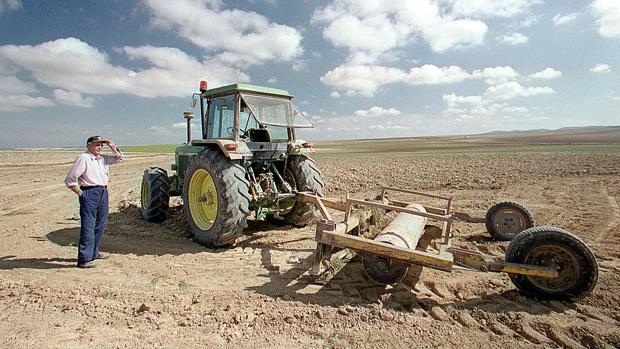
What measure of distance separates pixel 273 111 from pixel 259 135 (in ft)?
1.60

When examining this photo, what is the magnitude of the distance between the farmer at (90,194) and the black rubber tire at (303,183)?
2785 millimetres

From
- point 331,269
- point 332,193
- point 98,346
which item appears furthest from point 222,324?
point 332,193

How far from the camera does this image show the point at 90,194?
430 centimetres

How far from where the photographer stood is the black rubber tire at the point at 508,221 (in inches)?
201

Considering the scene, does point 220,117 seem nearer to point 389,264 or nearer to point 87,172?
point 87,172

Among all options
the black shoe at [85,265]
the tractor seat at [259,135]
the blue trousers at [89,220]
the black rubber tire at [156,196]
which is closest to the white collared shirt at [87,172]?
the blue trousers at [89,220]

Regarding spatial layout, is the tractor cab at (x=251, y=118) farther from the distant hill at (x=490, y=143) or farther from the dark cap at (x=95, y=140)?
the distant hill at (x=490, y=143)

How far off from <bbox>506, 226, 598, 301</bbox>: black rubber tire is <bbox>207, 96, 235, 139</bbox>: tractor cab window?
14.2 feet

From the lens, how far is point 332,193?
10.1 meters

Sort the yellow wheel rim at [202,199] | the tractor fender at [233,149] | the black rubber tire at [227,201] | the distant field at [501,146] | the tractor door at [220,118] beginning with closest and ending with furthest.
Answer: the black rubber tire at [227,201] < the tractor fender at [233,149] < the yellow wheel rim at [202,199] < the tractor door at [220,118] < the distant field at [501,146]

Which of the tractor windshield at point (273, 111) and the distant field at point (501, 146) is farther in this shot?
the distant field at point (501, 146)

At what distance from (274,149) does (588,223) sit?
5695mm

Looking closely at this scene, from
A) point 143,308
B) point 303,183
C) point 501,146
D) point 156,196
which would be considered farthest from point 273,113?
point 501,146

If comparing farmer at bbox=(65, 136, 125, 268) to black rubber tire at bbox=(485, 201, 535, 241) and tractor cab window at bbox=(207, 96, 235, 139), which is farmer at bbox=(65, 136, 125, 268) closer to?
tractor cab window at bbox=(207, 96, 235, 139)
